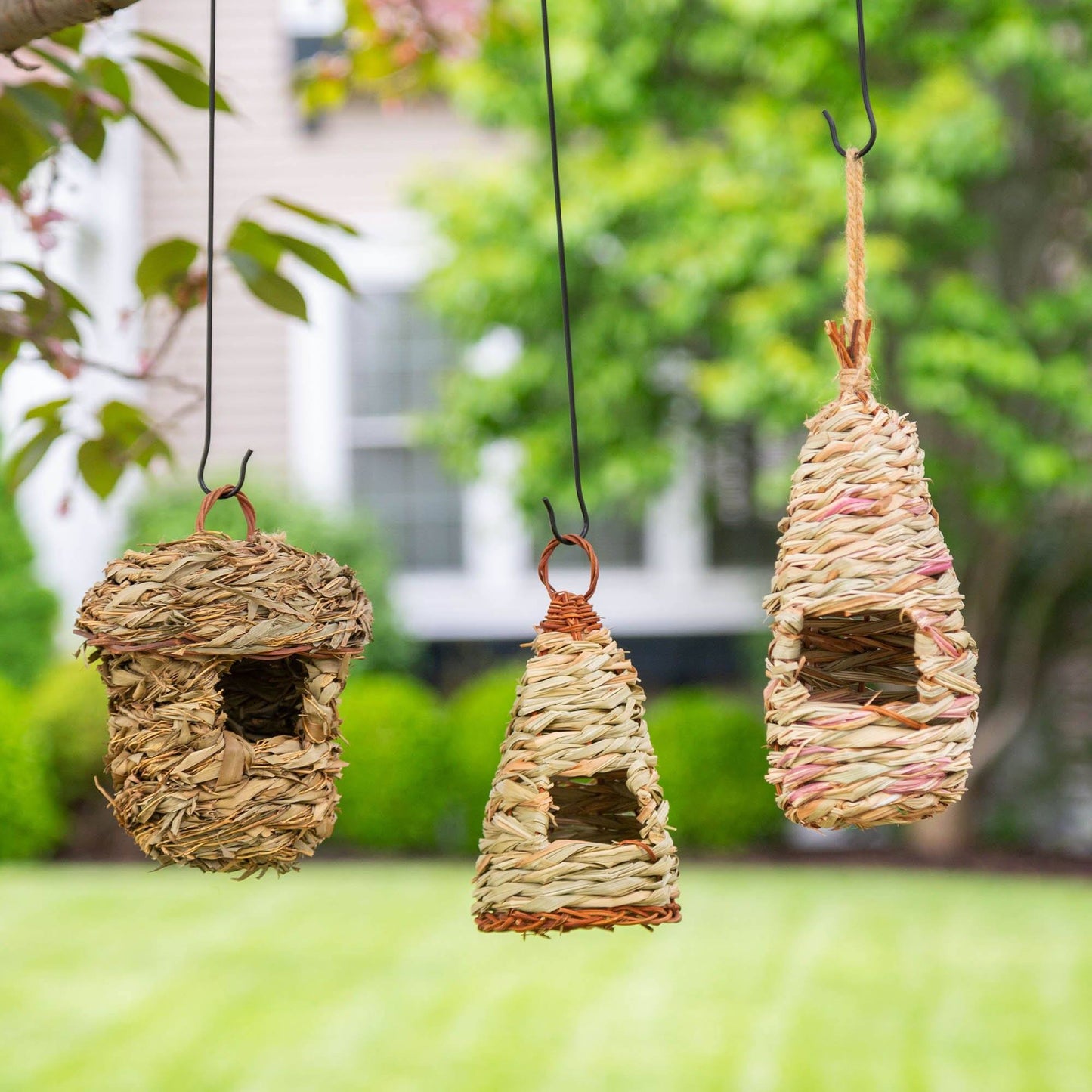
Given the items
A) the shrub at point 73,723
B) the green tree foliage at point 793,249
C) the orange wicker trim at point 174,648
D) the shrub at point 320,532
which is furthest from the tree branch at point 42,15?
the shrub at point 320,532

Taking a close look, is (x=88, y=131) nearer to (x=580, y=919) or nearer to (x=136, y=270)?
(x=136, y=270)

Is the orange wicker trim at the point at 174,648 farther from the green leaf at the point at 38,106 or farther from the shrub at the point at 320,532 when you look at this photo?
the shrub at the point at 320,532

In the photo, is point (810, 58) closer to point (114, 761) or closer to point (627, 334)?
point (627, 334)

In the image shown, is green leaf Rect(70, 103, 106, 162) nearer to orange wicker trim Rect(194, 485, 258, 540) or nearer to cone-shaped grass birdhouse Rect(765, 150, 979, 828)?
orange wicker trim Rect(194, 485, 258, 540)

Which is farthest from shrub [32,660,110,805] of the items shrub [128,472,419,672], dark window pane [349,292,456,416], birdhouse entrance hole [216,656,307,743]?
birdhouse entrance hole [216,656,307,743]

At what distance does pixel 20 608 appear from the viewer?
298 inches

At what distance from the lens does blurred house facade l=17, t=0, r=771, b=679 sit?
8.63 meters

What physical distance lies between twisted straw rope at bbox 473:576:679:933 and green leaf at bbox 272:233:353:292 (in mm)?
628

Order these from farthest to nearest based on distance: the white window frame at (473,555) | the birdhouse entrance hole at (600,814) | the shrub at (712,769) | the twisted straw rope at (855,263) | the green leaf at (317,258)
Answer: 1. the white window frame at (473,555)
2. the shrub at (712,769)
3. the green leaf at (317,258)
4. the birdhouse entrance hole at (600,814)
5. the twisted straw rope at (855,263)

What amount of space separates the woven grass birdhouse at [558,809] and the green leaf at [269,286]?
0.64 meters

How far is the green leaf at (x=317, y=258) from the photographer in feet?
6.42

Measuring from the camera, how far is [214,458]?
29.1 feet

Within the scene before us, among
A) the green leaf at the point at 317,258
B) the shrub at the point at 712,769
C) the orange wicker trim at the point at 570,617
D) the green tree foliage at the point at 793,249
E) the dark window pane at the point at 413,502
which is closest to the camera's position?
the orange wicker trim at the point at 570,617

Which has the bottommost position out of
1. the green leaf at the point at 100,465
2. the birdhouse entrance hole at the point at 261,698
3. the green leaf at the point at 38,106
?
the birdhouse entrance hole at the point at 261,698
